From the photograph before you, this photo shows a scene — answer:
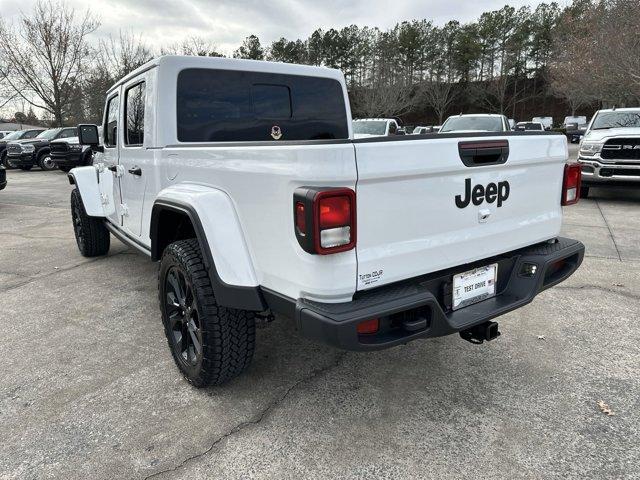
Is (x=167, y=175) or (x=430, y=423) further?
(x=167, y=175)

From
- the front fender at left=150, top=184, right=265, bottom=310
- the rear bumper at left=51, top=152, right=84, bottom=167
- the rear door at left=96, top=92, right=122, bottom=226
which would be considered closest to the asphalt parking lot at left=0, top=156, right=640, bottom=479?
the front fender at left=150, top=184, right=265, bottom=310

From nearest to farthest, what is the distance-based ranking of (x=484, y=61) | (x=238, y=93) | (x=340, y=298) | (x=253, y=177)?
1. (x=340, y=298)
2. (x=253, y=177)
3. (x=238, y=93)
4. (x=484, y=61)

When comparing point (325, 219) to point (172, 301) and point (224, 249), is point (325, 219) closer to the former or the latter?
point (224, 249)

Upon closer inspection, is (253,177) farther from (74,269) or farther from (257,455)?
(74,269)

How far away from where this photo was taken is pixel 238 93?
11.2 ft

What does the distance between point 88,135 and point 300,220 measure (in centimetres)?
365

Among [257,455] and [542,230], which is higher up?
[542,230]

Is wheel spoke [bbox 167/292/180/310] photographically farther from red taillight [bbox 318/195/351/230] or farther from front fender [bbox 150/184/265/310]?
red taillight [bbox 318/195/351/230]

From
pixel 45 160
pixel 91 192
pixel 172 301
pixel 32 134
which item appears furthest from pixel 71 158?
pixel 172 301

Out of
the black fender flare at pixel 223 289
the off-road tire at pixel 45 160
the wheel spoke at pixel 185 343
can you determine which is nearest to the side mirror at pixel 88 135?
the black fender flare at pixel 223 289

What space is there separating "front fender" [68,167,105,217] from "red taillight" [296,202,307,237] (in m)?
3.66

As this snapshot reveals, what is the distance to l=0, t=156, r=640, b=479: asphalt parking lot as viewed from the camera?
7.13ft

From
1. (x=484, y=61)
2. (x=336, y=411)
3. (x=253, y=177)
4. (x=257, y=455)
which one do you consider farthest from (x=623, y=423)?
(x=484, y=61)

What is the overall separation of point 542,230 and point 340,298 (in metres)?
1.55
